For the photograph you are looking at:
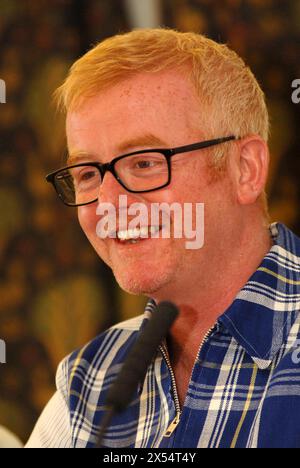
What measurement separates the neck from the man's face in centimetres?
1

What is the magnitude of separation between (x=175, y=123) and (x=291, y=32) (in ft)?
2.55

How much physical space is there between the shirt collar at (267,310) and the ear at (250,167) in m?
0.11

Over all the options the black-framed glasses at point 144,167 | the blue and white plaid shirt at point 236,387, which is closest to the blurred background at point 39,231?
the blue and white plaid shirt at point 236,387

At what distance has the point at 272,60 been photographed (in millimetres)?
1897

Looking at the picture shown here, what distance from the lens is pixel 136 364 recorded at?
80 cm

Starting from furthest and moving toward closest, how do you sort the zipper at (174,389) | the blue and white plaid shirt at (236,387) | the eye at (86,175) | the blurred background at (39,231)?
the blurred background at (39,231) < the eye at (86,175) < the zipper at (174,389) < the blue and white plaid shirt at (236,387)

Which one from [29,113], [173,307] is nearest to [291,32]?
[29,113]

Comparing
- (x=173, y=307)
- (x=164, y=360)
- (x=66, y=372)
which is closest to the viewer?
(x=173, y=307)

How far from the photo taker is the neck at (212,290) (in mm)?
1272

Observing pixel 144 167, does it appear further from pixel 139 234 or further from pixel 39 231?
pixel 39 231

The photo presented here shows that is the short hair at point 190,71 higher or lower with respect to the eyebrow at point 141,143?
higher

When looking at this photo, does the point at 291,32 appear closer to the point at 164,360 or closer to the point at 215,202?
the point at 215,202

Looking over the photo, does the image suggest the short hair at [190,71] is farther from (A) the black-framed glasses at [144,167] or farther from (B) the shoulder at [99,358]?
Answer: (B) the shoulder at [99,358]

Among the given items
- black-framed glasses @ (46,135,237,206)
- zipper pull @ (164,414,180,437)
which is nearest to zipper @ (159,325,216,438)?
zipper pull @ (164,414,180,437)
